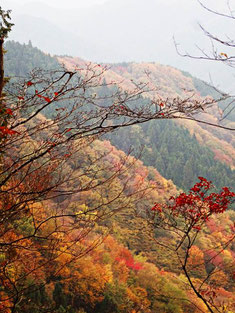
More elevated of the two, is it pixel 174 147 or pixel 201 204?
pixel 174 147

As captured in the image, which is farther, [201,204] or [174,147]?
[174,147]

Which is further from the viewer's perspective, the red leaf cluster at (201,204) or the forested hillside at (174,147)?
the forested hillside at (174,147)

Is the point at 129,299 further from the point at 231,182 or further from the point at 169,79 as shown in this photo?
the point at 169,79

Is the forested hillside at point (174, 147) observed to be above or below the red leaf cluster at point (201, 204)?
above

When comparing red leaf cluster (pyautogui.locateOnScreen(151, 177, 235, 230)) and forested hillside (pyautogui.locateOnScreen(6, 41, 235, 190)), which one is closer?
red leaf cluster (pyautogui.locateOnScreen(151, 177, 235, 230))

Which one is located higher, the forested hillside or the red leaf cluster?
the forested hillside

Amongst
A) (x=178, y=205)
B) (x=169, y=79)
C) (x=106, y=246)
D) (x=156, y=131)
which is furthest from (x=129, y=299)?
(x=169, y=79)

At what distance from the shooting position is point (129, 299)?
20.1 meters

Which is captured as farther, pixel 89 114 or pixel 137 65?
pixel 137 65

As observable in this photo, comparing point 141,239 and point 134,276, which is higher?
point 141,239

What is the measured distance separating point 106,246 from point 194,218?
22.6 metres

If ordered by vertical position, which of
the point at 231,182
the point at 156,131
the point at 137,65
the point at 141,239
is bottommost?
the point at 141,239

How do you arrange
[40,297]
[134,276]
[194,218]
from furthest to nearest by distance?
[134,276], [40,297], [194,218]

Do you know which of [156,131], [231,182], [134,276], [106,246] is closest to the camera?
[134,276]
